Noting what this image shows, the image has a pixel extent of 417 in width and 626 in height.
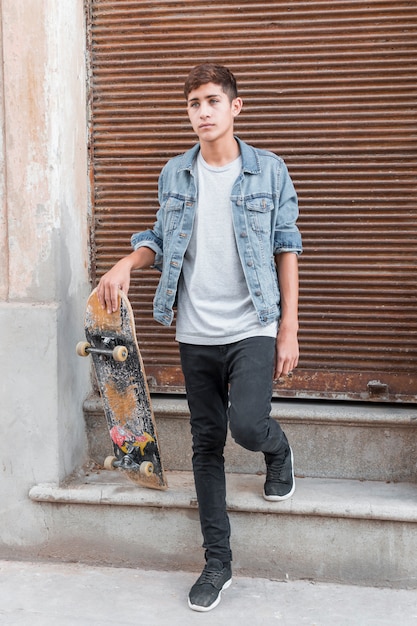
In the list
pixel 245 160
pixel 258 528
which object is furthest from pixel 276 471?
pixel 245 160

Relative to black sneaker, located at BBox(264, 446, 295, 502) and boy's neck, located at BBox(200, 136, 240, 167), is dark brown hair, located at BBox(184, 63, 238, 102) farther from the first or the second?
black sneaker, located at BBox(264, 446, 295, 502)

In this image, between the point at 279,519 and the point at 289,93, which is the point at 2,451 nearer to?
the point at 279,519

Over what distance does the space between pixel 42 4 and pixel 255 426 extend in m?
2.38

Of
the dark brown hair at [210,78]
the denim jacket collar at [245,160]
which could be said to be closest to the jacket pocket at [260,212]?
the denim jacket collar at [245,160]

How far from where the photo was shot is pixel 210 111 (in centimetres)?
320

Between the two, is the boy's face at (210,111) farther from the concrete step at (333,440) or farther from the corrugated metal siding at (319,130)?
the concrete step at (333,440)

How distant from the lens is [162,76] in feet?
13.7

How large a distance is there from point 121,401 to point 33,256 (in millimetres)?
917

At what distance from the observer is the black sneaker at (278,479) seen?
3631 millimetres

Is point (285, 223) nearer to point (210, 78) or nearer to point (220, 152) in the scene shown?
point (220, 152)

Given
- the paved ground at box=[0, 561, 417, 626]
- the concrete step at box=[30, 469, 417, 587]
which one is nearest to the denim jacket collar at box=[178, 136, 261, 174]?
the concrete step at box=[30, 469, 417, 587]

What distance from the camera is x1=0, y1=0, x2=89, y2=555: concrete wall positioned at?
12.4 ft

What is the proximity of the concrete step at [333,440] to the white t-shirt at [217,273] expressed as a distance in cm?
93

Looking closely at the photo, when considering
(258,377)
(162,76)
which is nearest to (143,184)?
(162,76)
